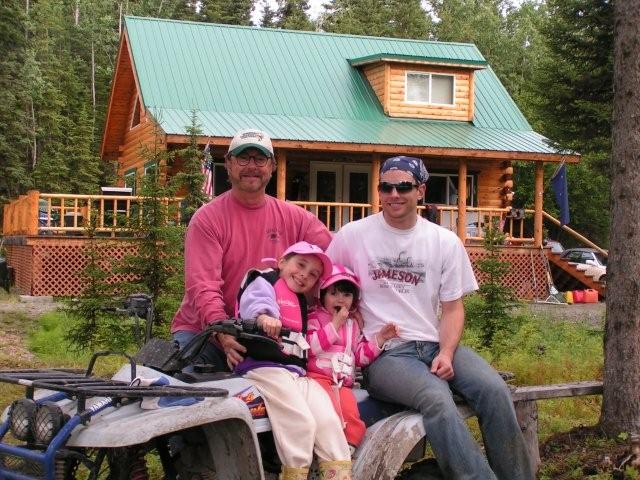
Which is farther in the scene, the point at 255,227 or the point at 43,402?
the point at 255,227

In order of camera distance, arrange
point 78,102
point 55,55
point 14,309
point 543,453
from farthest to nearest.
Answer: point 55,55
point 78,102
point 14,309
point 543,453

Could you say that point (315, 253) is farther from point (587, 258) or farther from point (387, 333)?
point (587, 258)

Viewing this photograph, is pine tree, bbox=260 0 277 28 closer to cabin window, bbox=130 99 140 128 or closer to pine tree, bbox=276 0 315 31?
pine tree, bbox=276 0 315 31

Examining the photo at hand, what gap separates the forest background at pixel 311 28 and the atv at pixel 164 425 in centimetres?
1545

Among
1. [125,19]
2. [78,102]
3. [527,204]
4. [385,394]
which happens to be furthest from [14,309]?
[78,102]

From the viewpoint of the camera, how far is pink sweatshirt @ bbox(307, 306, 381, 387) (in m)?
4.21

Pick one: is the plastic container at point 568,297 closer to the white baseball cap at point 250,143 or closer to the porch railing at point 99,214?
the porch railing at point 99,214

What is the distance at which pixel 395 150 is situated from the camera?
22609 millimetres

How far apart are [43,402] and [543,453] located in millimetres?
3762

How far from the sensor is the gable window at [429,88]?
85.3ft

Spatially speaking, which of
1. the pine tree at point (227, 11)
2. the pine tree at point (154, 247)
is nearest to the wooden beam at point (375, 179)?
the pine tree at point (154, 247)

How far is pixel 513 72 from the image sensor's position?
193ft

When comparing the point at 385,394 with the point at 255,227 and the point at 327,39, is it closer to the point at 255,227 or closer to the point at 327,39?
the point at 255,227

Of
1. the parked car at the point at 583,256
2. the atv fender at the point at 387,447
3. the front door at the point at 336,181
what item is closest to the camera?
the atv fender at the point at 387,447
